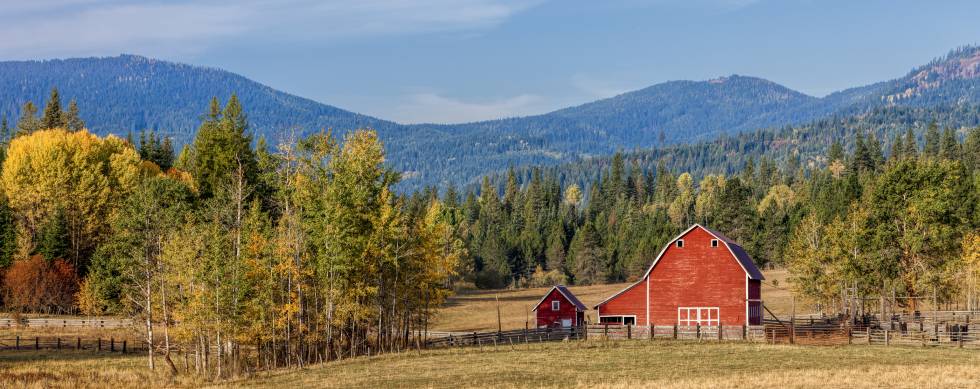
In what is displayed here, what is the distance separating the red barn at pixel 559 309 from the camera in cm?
8844

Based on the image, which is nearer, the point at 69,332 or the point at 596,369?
the point at 596,369

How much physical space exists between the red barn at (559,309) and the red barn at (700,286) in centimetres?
751

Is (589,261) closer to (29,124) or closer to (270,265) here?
(29,124)

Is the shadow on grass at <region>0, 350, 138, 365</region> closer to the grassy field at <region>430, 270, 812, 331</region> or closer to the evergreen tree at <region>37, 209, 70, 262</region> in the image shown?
the grassy field at <region>430, 270, 812, 331</region>

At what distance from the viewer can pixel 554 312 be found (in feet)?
293

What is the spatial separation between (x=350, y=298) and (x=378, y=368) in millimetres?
10933

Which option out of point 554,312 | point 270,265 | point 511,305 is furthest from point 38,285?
point 511,305

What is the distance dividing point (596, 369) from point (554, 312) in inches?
1422

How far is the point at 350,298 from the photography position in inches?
2667

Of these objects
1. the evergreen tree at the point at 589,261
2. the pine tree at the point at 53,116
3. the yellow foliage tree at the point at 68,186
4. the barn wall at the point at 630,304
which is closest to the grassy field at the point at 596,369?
the barn wall at the point at 630,304

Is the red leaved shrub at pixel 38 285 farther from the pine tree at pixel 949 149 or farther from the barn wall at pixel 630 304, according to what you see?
the pine tree at pixel 949 149

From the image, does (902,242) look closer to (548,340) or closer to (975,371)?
(548,340)

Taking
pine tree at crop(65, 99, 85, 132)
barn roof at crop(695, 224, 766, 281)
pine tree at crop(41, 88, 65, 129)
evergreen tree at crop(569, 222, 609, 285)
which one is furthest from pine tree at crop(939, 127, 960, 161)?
pine tree at crop(41, 88, 65, 129)

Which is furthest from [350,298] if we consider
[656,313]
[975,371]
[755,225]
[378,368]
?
[755,225]
